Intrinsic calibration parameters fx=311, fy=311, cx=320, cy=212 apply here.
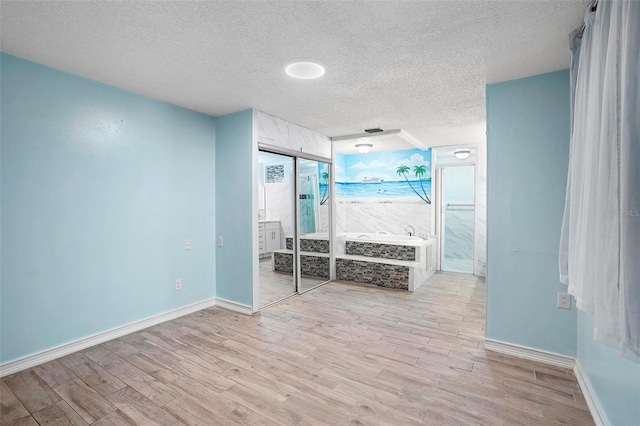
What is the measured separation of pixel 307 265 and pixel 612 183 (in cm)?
420

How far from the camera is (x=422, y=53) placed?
2.27 meters

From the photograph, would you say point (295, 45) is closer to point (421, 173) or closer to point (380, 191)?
point (421, 173)

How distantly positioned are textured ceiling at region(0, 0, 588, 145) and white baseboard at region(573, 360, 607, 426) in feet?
7.45

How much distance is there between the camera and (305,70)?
2.55 metres

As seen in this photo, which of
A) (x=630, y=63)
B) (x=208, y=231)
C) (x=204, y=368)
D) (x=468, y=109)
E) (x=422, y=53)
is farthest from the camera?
(x=208, y=231)

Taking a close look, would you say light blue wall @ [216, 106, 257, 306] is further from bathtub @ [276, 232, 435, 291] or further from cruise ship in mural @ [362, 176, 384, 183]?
cruise ship in mural @ [362, 176, 384, 183]

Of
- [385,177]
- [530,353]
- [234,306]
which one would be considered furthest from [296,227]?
[385,177]

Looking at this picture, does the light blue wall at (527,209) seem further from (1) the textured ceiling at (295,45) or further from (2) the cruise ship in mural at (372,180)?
(2) the cruise ship in mural at (372,180)

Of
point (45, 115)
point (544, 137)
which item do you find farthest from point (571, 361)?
point (45, 115)

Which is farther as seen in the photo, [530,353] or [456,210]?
[456,210]

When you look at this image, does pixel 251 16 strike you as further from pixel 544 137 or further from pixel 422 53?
pixel 544 137

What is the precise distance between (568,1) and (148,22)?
241cm

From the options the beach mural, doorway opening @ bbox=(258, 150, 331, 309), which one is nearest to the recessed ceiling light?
doorway opening @ bbox=(258, 150, 331, 309)

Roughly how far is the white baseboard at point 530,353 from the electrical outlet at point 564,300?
39 centimetres
